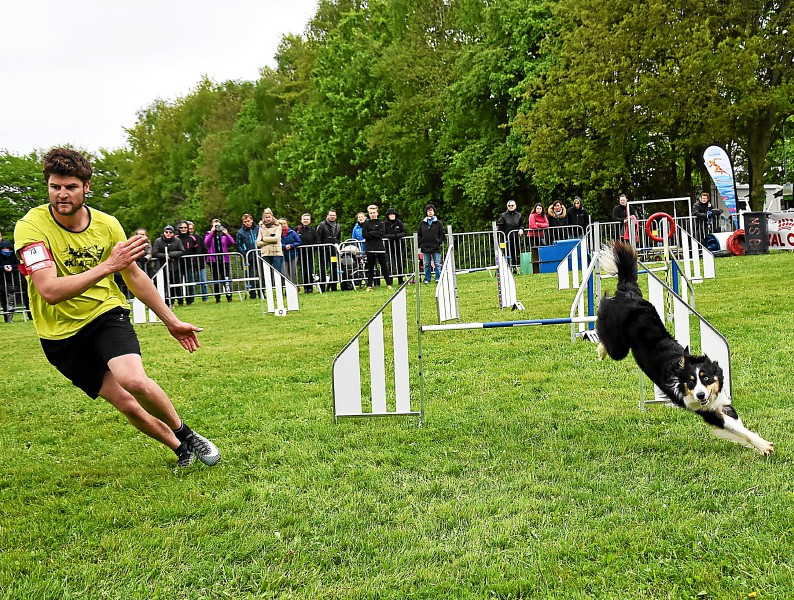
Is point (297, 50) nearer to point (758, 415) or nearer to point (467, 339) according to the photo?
point (467, 339)

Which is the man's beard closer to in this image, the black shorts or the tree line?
the black shorts

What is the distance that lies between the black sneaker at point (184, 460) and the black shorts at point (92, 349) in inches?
28.2

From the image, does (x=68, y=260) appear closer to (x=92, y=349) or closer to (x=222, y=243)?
(x=92, y=349)

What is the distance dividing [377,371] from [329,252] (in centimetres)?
1327

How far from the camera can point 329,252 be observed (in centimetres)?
1838

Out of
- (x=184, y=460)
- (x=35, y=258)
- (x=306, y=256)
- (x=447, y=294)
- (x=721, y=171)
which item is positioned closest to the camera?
(x=35, y=258)

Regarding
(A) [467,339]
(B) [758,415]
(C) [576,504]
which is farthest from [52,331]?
(A) [467,339]

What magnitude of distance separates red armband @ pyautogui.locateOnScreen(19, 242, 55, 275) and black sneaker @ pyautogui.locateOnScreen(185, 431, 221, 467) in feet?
4.75

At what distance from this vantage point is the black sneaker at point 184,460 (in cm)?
461

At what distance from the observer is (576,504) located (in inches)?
143

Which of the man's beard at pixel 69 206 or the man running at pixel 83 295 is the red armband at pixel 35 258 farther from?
the man's beard at pixel 69 206

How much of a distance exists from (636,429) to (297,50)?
39.2 m

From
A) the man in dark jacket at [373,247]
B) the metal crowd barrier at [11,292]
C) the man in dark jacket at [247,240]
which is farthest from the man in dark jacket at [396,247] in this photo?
the metal crowd barrier at [11,292]

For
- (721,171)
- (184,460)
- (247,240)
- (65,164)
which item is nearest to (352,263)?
(247,240)
